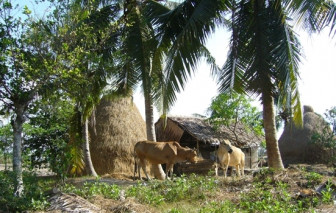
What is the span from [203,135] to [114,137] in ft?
14.0

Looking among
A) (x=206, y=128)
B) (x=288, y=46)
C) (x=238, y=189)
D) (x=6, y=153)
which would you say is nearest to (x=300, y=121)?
(x=288, y=46)

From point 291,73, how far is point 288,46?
30.2 inches

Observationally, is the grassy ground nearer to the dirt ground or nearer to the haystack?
the dirt ground

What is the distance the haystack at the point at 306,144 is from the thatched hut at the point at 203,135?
163 cm

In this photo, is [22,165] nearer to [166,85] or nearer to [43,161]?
[43,161]

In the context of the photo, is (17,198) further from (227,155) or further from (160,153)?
(227,155)

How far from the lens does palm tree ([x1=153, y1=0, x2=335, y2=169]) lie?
33.6 feet

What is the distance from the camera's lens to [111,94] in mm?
14734

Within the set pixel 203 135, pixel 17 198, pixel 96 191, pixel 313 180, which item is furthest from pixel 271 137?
pixel 203 135


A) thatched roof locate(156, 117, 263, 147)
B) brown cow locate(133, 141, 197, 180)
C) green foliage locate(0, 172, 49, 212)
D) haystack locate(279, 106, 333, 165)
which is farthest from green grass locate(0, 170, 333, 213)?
haystack locate(279, 106, 333, 165)

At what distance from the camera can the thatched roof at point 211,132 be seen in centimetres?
1898

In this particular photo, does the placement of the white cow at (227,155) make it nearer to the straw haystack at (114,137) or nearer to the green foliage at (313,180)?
the straw haystack at (114,137)

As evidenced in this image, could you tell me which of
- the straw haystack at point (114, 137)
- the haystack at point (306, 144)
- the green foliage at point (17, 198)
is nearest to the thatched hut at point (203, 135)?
the haystack at point (306, 144)

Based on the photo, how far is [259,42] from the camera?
36.8ft
